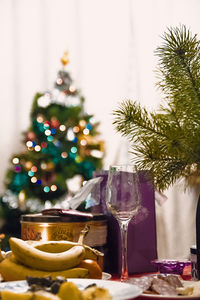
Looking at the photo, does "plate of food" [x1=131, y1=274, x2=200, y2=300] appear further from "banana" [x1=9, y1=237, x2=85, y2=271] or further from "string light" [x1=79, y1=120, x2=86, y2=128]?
"string light" [x1=79, y1=120, x2=86, y2=128]

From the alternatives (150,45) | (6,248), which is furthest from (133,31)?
(6,248)

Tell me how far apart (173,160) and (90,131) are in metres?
2.31

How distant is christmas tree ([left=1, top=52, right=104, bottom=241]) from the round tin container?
1.99 meters

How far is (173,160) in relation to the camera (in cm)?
91

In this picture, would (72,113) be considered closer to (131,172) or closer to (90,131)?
(90,131)

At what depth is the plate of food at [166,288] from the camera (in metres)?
0.65

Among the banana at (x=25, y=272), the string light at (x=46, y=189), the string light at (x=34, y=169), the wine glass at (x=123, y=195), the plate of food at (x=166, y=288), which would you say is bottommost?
the plate of food at (x=166, y=288)

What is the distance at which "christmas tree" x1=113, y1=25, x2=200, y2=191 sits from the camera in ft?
2.90

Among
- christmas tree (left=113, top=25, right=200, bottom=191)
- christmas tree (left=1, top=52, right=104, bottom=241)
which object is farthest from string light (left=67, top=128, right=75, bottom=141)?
christmas tree (left=113, top=25, right=200, bottom=191)

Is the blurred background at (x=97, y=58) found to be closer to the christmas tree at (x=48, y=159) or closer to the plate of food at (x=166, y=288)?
the christmas tree at (x=48, y=159)

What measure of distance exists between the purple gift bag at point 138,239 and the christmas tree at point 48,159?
6.36ft

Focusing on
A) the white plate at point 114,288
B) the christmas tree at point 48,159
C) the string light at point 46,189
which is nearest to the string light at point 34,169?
the christmas tree at point 48,159

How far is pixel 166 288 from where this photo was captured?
0.70m


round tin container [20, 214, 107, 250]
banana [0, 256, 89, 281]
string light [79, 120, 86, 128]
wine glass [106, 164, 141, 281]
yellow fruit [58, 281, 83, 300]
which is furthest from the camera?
string light [79, 120, 86, 128]
